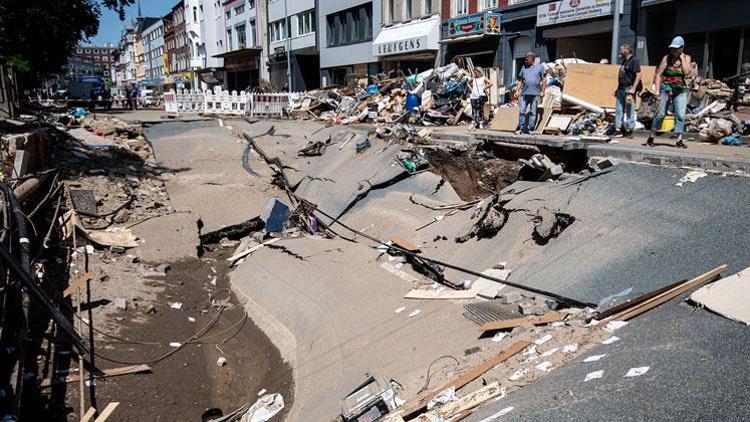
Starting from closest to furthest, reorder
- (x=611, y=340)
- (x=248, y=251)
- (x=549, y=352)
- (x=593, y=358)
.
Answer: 1. (x=593, y=358)
2. (x=611, y=340)
3. (x=549, y=352)
4. (x=248, y=251)

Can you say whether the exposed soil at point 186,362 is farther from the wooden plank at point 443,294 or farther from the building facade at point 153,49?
the building facade at point 153,49

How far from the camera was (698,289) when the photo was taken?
484 cm

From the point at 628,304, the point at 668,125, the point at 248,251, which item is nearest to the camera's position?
the point at 628,304

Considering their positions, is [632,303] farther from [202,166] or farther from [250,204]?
[202,166]

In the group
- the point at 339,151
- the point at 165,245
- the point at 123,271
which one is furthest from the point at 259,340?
the point at 339,151

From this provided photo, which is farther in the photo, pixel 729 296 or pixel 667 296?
pixel 667 296

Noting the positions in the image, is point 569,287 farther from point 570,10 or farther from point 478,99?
point 570,10

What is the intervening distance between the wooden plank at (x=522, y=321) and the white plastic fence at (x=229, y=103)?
21.2 metres

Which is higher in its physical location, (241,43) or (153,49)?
(153,49)

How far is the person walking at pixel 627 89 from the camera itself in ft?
32.8

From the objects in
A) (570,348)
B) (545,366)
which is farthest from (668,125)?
(545,366)

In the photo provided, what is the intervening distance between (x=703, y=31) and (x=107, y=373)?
52.6ft

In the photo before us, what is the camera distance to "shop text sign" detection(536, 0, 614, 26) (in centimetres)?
1730

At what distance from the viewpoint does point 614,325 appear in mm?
4734
